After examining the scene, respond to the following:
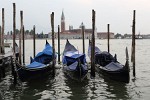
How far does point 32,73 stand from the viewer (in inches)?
514

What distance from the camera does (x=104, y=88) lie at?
12812 mm

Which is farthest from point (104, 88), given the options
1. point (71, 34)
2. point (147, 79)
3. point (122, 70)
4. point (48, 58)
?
point (71, 34)

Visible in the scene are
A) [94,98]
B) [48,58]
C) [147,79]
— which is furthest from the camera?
[48,58]

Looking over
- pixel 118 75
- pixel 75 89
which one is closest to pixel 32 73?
pixel 75 89

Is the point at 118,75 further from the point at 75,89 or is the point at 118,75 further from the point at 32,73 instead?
the point at 32,73

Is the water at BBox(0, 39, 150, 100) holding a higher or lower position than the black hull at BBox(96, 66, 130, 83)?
lower

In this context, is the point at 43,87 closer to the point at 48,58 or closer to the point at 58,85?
the point at 58,85

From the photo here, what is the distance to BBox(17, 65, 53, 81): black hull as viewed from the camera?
41.5ft

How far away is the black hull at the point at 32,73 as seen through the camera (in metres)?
12.7

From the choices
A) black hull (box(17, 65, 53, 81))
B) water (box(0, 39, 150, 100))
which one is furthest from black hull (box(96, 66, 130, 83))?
black hull (box(17, 65, 53, 81))

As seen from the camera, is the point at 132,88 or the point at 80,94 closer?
the point at 80,94

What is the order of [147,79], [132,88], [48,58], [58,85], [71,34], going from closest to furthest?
[132,88], [58,85], [147,79], [48,58], [71,34]

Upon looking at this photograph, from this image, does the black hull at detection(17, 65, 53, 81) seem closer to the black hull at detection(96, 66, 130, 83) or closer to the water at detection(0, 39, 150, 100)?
the water at detection(0, 39, 150, 100)

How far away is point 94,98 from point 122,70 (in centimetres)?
244
